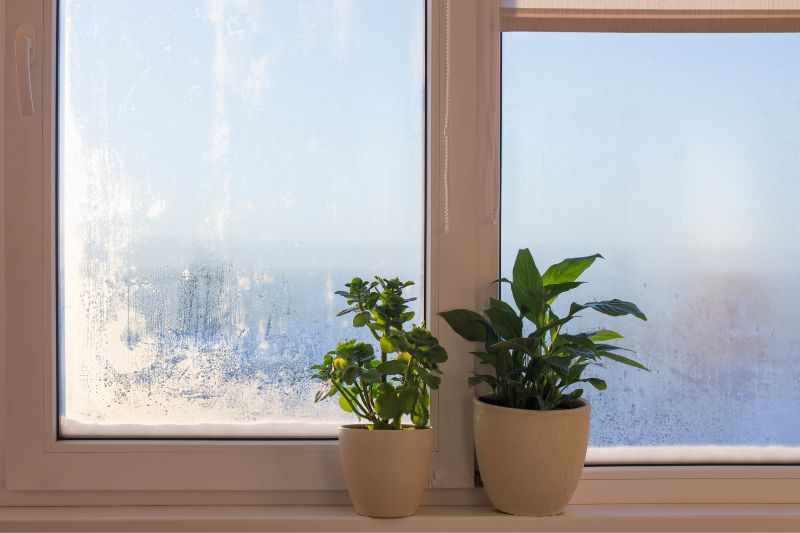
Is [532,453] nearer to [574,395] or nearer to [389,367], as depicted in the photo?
[574,395]

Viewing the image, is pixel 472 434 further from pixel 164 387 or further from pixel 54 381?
pixel 54 381

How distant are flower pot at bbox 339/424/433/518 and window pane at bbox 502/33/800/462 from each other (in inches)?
14.0

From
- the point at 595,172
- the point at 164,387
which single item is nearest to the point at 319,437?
the point at 164,387

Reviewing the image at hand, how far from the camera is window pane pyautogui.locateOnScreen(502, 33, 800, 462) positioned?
1.33 m

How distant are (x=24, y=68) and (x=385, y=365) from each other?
2.53 ft

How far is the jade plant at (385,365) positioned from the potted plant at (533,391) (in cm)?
8

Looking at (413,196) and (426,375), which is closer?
(426,375)

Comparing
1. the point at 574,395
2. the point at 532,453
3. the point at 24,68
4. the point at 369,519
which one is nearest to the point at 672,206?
the point at 574,395

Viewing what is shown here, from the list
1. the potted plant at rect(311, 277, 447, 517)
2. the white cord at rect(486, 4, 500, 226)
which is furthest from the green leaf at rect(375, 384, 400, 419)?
the white cord at rect(486, 4, 500, 226)

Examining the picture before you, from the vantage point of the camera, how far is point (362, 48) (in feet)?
4.35

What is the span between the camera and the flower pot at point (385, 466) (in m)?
1.15

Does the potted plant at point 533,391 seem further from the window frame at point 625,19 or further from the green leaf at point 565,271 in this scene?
the window frame at point 625,19

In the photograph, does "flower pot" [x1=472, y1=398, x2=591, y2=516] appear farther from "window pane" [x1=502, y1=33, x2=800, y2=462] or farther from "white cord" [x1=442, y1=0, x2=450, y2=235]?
"white cord" [x1=442, y1=0, x2=450, y2=235]

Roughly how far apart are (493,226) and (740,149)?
0.47 metres
